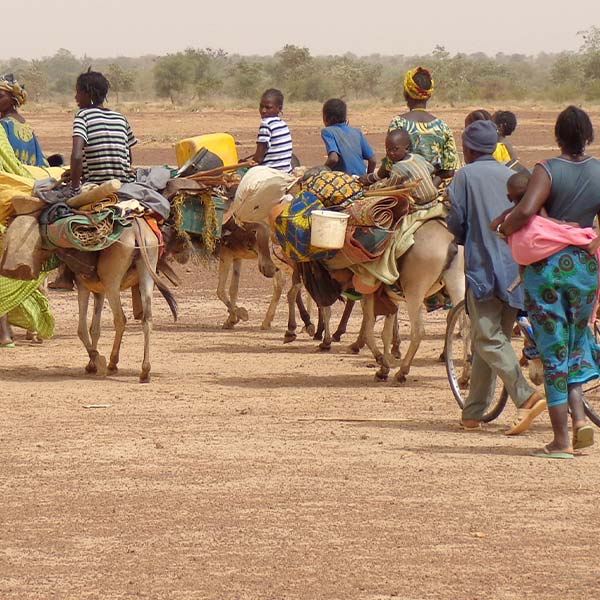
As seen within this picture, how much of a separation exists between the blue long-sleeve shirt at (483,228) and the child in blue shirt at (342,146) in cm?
387

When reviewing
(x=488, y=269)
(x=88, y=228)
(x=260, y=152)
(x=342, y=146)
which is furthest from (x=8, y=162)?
(x=488, y=269)

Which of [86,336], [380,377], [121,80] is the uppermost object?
[86,336]

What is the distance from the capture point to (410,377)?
12633 mm

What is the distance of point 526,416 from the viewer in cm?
955

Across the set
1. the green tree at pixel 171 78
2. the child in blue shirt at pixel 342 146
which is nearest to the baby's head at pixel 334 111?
the child in blue shirt at pixel 342 146

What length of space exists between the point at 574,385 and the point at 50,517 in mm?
3158

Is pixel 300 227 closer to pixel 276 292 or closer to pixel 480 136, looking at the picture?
pixel 480 136

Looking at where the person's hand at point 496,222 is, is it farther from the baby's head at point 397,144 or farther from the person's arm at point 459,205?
the baby's head at point 397,144

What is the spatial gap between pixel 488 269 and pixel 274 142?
5.43 meters

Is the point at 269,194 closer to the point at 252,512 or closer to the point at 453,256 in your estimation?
the point at 453,256

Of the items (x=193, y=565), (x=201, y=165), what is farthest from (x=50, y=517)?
(x=201, y=165)

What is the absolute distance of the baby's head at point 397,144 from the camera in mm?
12000

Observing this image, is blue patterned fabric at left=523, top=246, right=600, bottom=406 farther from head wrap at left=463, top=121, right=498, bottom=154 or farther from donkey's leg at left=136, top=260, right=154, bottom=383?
donkey's leg at left=136, top=260, right=154, bottom=383

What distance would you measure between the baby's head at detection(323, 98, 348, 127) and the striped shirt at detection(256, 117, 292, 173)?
0.81 meters
